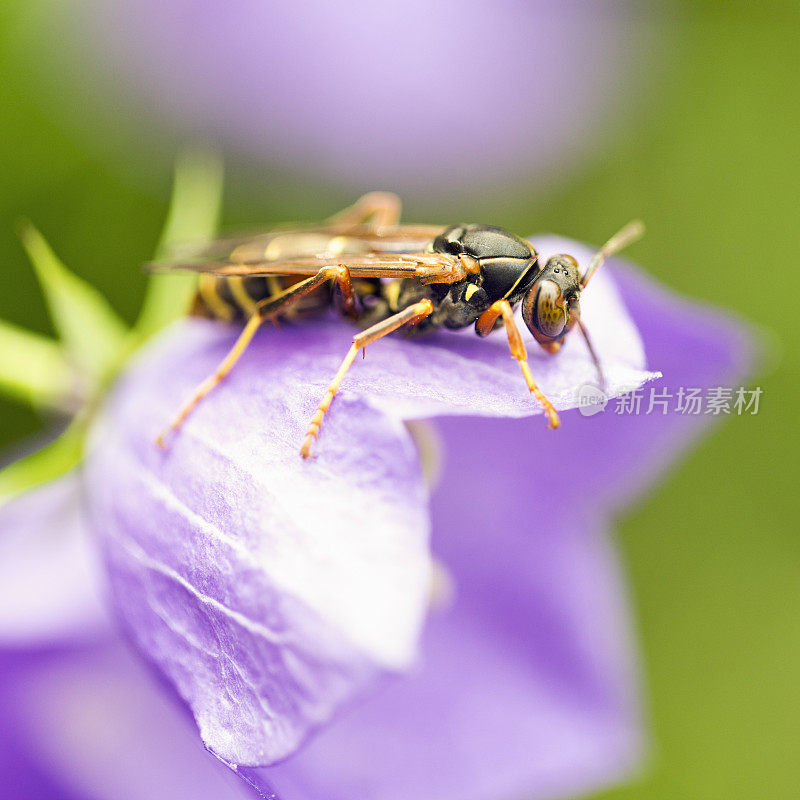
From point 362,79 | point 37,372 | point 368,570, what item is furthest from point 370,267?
point 362,79

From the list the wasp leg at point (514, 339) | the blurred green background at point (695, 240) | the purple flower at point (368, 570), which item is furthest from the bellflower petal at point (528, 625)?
the blurred green background at point (695, 240)

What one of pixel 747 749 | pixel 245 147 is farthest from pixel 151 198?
pixel 747 749

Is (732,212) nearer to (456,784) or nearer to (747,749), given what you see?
(747,749)

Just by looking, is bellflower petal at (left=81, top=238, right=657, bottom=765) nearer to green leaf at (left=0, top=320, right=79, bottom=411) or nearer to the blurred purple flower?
green leaf at (left=0, top=320, right=79, bottom=411)

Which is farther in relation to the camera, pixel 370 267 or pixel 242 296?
pixel 242 296

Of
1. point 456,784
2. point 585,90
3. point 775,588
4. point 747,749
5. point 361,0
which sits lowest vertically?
point 747,749

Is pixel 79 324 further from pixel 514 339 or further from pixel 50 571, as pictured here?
pixel 514 339

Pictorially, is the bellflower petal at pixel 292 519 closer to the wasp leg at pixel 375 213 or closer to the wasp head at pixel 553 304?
the wasp head at pixel 553 304
